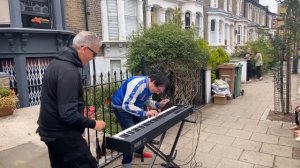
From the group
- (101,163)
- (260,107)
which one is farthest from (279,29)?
(101,163)

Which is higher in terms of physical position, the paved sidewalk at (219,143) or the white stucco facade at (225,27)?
the white stucco facade at (225,27)

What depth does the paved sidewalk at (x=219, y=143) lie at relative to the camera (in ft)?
13.3

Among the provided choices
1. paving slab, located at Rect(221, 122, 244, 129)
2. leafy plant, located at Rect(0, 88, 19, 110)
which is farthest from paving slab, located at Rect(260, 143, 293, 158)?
leafy plant, located at Rect(0, 88, 19, 110)

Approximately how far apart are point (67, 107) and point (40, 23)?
25.0ft

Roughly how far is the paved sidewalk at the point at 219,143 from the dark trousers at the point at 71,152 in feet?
4.53

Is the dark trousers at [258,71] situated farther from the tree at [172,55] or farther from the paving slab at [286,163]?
the paving slab at [286,163]

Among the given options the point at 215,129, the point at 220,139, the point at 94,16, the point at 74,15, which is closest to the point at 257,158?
the point at 220,139

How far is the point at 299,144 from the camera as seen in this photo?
4871mm

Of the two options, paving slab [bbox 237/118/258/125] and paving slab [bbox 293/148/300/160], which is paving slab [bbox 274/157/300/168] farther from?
paving slab [bbox 237/118/258/125]

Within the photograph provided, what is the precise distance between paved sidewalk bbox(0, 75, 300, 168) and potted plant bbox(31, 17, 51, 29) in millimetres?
3363

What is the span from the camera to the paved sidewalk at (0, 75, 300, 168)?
4059 mm

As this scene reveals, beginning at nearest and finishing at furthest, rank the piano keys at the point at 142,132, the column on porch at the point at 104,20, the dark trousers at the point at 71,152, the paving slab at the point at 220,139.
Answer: the dark trousers at the point at 71,152 → the piano keys at the point at 142,132 → the paving slab at the point at 220,139 → the column on porch at the point at 104,20

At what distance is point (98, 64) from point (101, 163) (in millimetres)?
7168

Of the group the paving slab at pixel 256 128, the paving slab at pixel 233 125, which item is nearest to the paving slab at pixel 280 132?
the paving slab at pixel 256 128
